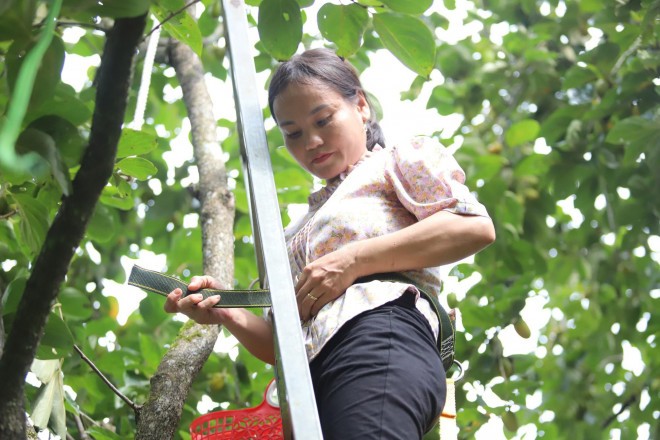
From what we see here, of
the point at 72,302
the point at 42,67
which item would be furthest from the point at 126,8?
the point at 72,302

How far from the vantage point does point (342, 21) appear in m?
2.08

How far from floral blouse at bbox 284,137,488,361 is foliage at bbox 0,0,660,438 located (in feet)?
0.73

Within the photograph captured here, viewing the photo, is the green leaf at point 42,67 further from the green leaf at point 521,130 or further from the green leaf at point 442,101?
the green leaf at point 442,101

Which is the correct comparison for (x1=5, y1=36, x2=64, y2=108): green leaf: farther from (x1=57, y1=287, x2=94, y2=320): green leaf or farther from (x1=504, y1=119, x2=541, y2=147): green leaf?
(x1=504, y1=119, x2=541, y2=147): green leaf

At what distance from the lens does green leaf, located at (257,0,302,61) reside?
190 centimetres

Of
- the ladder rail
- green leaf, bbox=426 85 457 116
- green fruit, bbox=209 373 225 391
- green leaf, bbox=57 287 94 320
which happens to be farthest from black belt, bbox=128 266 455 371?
green leaf, bbox=426 85 457 116

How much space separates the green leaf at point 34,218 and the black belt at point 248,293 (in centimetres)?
22

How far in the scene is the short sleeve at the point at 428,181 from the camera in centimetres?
191

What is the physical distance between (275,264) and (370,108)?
44.7 inches

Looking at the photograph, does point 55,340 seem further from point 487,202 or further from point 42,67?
point 487,202

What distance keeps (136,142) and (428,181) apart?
24.2 inches

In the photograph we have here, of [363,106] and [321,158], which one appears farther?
[363,106]

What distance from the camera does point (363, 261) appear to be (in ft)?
6.01

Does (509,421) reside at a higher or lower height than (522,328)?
lower
